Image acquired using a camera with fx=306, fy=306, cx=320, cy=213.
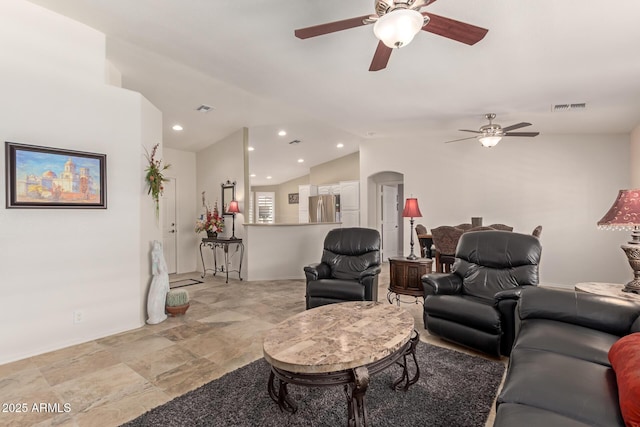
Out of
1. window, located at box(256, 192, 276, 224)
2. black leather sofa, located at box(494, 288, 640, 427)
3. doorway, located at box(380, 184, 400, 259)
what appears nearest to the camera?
black leather sofa, located at box(494, 288, 640, 427)

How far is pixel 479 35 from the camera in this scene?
1.84 meters

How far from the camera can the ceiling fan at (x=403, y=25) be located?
1626 mm

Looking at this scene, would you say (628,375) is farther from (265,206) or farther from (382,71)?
(265,206)

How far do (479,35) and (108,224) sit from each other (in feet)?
12.2

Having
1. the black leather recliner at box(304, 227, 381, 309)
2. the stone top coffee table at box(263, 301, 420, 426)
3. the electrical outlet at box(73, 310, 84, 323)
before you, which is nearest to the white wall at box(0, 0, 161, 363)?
the electrical outlet at box(73, 310, 84, 323)

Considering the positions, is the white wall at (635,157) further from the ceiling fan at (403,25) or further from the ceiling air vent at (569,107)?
the ceiling fan at (403,25)

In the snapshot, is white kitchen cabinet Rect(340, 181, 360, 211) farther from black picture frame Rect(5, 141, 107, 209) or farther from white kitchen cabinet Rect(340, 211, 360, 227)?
black picture frame Rect(5, 141, 107, 209)

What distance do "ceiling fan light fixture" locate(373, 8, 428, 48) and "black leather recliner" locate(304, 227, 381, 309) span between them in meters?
2.52

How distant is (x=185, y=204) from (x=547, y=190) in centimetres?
Result: 708

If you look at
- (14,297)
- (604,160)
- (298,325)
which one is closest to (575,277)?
(604,160)

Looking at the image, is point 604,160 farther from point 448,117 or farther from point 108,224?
point 108,224

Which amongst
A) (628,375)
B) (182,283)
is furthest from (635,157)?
(182,283)

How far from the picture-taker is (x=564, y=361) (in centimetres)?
154

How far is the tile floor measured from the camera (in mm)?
2004
